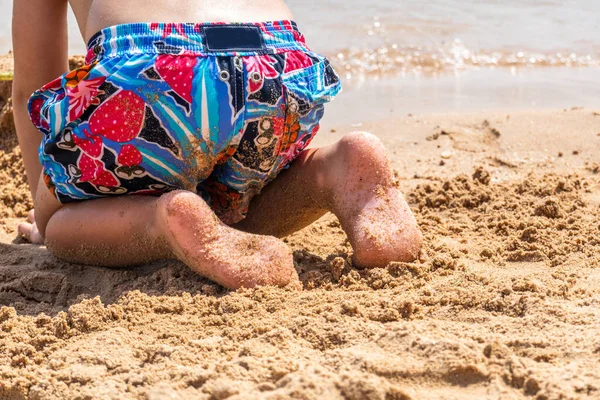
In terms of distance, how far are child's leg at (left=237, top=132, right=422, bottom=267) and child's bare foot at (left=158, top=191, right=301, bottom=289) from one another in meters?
0.25

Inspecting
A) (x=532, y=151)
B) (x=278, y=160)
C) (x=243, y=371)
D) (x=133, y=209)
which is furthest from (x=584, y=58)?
(x=243, y=371)

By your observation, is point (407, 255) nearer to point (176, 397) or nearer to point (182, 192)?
point (182, 192)

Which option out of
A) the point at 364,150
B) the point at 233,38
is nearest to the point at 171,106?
the point at 233,38

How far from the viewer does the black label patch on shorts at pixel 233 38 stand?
6.24 ft

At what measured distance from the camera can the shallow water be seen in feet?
14.8

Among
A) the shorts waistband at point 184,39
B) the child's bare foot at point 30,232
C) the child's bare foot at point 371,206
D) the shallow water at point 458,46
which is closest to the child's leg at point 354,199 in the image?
the child's bare foot at point 371,206

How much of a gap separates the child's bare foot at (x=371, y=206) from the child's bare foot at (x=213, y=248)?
22 centimetres

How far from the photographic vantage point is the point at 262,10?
6.66 ft

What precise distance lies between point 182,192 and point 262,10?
56cm

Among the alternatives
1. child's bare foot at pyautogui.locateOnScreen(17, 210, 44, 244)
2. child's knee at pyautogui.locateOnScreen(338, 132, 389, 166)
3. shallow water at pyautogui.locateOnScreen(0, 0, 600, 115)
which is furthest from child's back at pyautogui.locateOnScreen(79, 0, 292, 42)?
shallow water at pyautogui.locateOnScreen(0, 0, 600, 115)

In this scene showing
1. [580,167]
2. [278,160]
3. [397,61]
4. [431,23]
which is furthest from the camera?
[431,23]

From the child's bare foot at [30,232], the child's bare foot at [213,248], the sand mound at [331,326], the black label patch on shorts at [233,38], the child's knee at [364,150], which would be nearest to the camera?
the sand mound at [331,326]

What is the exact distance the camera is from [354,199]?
2.04 m

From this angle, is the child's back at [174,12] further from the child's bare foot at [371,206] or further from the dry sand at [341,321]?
the dry sand at [341,321]
